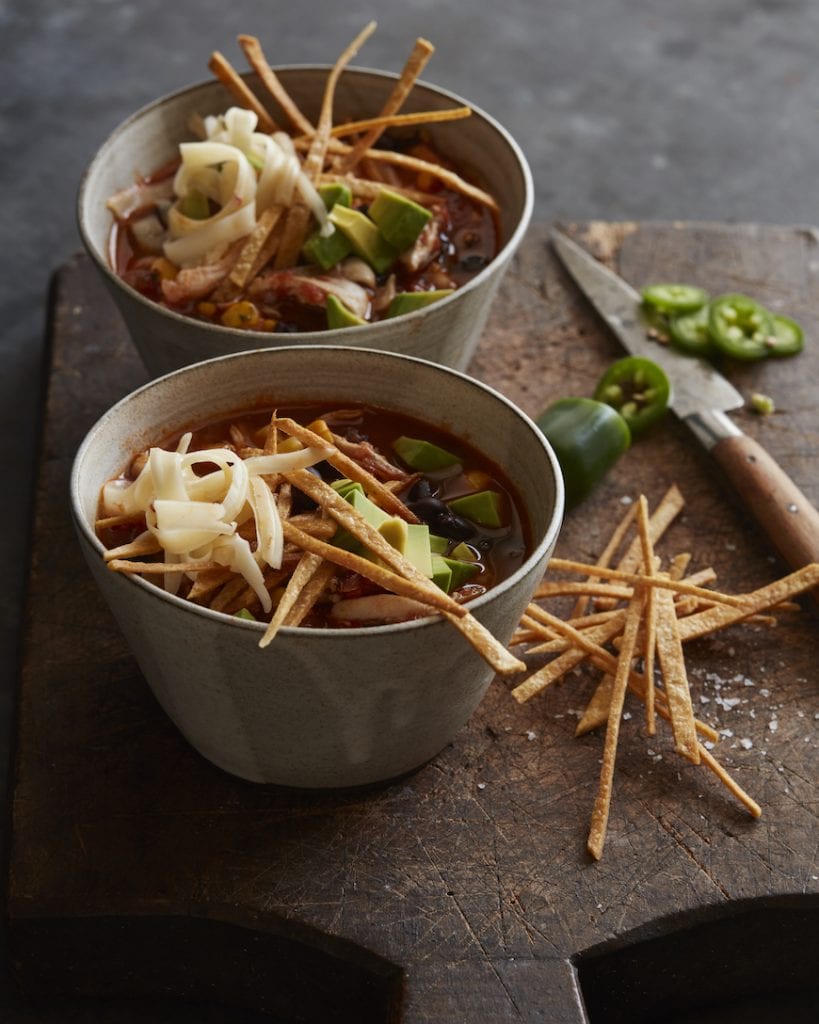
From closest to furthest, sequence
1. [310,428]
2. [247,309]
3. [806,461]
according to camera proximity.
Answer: [310,428], [247,309], [806,461]

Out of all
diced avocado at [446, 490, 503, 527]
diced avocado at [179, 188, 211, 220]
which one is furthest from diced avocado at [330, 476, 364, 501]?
diced avocado at [179, 188, 211, 220]

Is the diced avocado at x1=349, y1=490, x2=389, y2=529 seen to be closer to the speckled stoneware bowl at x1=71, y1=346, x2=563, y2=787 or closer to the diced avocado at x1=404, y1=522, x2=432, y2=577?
the diced avocado at x1=404, y1=522, x2=432, y2=577

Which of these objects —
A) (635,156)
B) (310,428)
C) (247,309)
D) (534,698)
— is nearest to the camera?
(310,428)

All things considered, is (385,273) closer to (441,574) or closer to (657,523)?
(657,523)

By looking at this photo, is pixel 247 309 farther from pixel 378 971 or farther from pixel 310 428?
pixel 378 971

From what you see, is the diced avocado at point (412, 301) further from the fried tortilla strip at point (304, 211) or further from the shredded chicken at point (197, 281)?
the shredded chicken at point (197, 281)

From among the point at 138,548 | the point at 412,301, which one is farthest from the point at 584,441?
the point at 138,548

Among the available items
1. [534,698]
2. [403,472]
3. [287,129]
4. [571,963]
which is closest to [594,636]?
[534,698]
